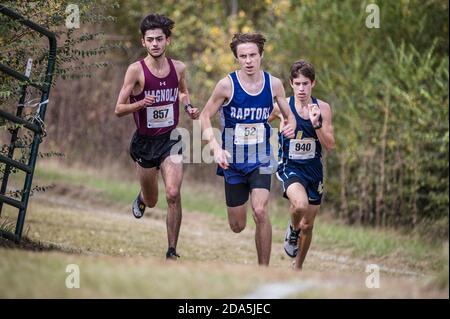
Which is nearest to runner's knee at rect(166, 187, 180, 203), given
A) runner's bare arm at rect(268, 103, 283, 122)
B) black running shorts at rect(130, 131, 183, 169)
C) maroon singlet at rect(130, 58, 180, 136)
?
black running shorts at rect(130, 131, 183, 169)

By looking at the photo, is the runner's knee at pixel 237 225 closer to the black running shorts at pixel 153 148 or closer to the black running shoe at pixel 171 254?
the black running shoe at pixel 171 254

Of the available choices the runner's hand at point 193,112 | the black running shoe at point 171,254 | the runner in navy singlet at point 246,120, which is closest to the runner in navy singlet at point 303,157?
the runner in navy singlet at point 246,120

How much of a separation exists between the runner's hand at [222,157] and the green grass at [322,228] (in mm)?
3665

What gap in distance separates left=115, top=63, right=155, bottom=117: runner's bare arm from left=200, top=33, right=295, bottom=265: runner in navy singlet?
616 millimetres

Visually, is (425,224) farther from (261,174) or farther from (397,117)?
(261,174)

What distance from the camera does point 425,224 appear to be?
15.4 m

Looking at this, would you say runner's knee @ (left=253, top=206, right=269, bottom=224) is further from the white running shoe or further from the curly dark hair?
the curly dark hair

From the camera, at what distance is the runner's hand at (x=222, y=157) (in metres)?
8.14

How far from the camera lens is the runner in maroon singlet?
902cm

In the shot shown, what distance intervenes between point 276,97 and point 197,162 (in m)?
9.79

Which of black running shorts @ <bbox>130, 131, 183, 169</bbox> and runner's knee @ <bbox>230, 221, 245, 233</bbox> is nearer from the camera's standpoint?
runner's knee @ <bbox>230, 221, 245, 233</bbox>

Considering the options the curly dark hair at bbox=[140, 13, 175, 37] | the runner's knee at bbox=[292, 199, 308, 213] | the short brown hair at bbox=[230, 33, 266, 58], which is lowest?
the runner's knee at bbox=[292, 199, 308, 213]
